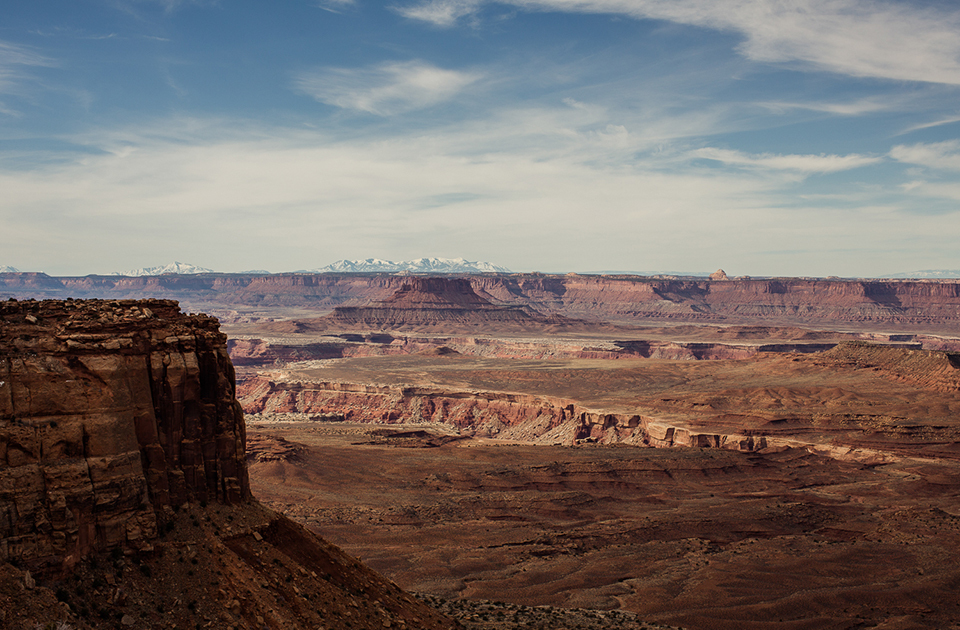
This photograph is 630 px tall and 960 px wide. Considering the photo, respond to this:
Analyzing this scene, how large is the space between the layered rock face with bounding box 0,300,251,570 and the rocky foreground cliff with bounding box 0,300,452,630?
1.3 inches

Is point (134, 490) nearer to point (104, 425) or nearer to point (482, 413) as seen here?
point (104, 425)

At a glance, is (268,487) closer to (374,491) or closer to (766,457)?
(374,491)

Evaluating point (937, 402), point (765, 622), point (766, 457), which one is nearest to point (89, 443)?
point (765, 622)

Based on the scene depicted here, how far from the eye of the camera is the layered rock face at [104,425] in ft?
58.4

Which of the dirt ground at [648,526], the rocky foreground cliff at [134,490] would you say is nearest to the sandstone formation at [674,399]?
the dirt ground at [648,526]

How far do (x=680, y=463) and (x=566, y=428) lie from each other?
31588mm

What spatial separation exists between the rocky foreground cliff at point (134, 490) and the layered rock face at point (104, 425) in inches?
1.3

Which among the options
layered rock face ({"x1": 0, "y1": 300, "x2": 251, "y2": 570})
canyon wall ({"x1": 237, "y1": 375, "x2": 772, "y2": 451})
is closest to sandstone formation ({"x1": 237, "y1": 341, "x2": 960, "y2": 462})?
canyon wall ({"x1": 237, "y1": 375, "x2": 772, "y2": 451})

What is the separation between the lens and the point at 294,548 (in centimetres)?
2419

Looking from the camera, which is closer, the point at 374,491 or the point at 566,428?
the point at 374,491

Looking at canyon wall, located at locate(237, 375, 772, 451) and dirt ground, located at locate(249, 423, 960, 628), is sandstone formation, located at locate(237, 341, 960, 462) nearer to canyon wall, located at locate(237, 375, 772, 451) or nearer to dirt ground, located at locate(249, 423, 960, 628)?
canyon wall, located at locate(237, 375, 772, 451)

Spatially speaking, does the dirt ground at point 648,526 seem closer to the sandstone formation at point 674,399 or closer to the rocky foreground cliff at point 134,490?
the sandstone formation at point 674,399

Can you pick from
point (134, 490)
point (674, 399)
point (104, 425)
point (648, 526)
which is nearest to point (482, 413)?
point (674, 399)

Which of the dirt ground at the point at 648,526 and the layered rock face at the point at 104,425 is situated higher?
the layered rock face at the point at 104,425
